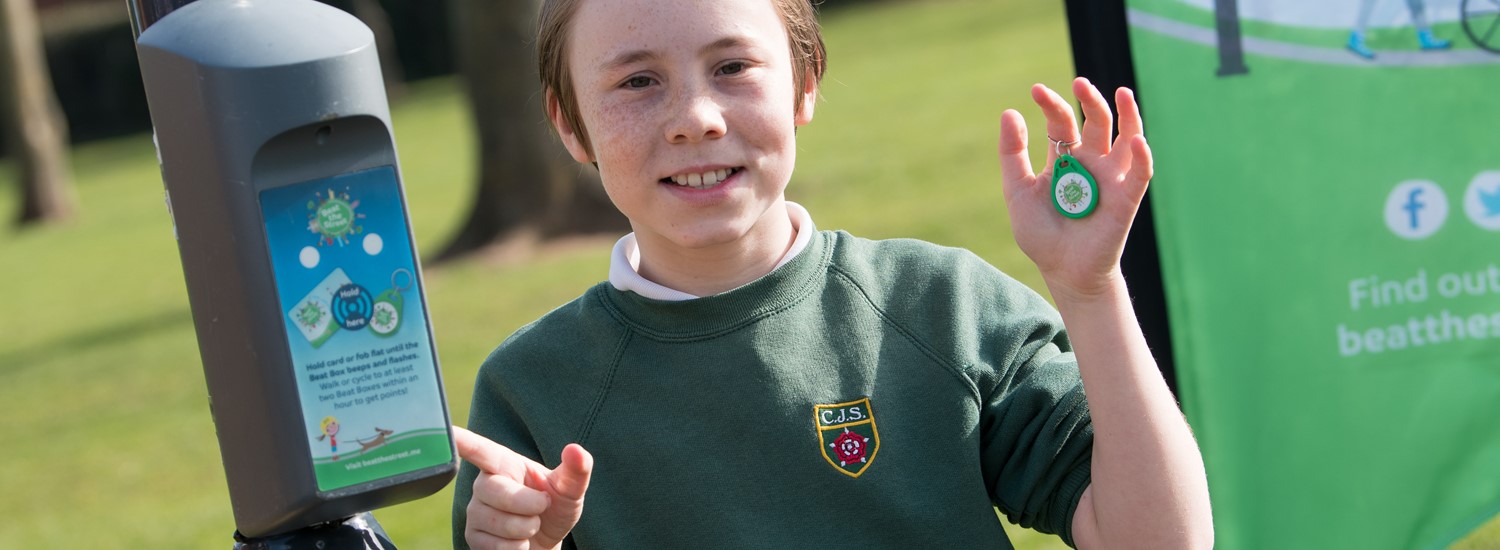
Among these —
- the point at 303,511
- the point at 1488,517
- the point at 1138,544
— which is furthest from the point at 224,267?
the point at 1488,517

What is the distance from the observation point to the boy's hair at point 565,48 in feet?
6.89

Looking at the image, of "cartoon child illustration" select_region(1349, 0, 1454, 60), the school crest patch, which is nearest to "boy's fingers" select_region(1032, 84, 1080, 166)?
the school crest patch

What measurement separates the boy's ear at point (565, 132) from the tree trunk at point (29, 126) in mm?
20119

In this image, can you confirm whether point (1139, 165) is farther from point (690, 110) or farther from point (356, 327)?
point (356, 327)

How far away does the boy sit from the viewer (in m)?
1.90

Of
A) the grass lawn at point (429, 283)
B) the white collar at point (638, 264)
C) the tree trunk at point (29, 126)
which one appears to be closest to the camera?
the white collar at point (638, 264)

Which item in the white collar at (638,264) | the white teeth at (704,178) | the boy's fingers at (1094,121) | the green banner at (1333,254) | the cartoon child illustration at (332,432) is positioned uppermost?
the boy's fingers at (1094,121)

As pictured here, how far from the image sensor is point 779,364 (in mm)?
2029

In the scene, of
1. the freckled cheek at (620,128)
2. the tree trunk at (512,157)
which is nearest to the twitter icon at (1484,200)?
the freckled cheek at (620,128)

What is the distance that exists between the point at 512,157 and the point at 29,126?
486 inches

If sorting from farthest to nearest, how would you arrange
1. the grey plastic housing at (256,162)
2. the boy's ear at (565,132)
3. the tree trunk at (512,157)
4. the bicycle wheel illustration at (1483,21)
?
the tree trunk at (512,157) < the bicycle wheel illustration at (1483,21) < the boy's ear at (565,132) < the grey plastic housing at (256,162)

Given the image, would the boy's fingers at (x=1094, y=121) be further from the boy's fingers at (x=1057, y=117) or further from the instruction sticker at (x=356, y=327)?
the instruction sticker at (x=356, y=327)

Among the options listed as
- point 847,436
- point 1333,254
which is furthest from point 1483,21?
point 847,436

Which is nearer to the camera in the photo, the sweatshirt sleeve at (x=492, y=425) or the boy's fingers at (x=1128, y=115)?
the boy's fingers at (x=1128, y=115)
